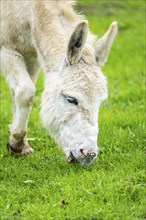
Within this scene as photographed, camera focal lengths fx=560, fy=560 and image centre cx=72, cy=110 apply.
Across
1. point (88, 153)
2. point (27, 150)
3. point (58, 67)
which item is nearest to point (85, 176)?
point (88, 153)

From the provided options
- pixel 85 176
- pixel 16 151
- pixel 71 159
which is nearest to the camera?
pixel 71 159

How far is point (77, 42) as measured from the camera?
6.10 m

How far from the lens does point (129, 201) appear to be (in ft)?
18.5

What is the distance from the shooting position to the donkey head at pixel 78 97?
5.97 meters

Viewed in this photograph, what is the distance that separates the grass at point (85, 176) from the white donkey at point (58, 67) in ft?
1.02

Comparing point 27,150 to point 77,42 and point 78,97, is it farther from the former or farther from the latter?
point 77,42

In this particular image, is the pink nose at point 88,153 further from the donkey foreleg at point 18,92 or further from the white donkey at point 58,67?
the donkey foreleg at point 18,92

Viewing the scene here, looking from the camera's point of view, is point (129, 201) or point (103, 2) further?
point (103, 2)

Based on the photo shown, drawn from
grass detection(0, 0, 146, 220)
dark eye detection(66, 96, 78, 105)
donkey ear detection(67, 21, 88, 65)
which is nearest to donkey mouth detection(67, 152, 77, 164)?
grass detection(0, 0, 146, 220)

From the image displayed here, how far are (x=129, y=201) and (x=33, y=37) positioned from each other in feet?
8.50

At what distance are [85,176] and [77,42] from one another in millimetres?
1490

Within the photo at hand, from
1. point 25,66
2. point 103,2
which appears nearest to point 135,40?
point 103,2

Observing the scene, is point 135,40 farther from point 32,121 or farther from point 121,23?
point 32,121

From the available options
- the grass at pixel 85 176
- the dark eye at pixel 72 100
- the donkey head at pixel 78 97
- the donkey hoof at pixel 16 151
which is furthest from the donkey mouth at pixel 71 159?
the donkey hoof at pixel 16 151
